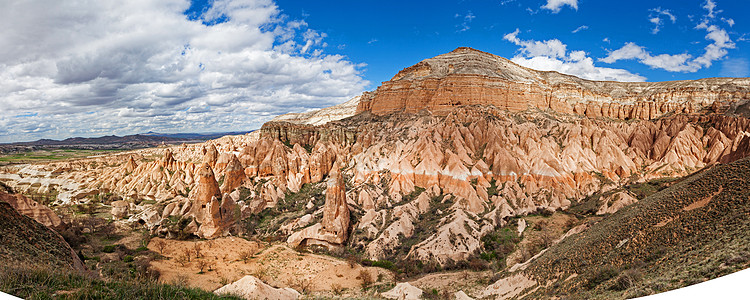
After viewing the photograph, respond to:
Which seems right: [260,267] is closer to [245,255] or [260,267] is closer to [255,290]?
[245,255]

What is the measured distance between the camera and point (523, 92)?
56344 millimetres

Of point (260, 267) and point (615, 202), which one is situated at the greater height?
point (615, 202)

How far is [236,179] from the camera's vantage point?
42.2m

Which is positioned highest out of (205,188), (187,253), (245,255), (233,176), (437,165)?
(437,165)

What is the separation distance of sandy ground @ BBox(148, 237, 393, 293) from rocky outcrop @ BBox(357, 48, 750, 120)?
116ft

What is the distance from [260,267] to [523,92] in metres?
51.8

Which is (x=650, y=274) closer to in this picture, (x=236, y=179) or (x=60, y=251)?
(x=60, y=251)

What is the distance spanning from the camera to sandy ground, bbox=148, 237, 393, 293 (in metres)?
22.6

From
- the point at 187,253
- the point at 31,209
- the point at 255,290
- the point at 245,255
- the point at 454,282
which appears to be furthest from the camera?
the point at 245,255

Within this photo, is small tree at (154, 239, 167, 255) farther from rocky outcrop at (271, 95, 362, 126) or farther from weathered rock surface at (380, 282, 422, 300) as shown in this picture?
rocky outcrop at (271, 95, 362, 126)

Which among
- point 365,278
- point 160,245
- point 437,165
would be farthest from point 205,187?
point 437,165

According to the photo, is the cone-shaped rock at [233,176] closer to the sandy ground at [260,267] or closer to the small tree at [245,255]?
the sandy ground at [260,267]

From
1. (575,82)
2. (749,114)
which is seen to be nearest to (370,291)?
(749,114)

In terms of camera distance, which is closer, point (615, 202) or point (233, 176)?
point (615, 202)
